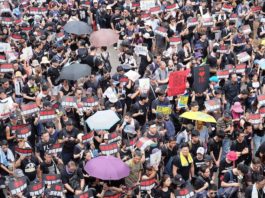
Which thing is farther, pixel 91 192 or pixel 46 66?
Result: pixel 46 66

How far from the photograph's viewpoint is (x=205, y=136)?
38.9 feet

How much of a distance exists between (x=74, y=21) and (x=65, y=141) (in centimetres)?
668

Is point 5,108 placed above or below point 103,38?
below

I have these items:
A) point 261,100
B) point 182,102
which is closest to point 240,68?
point 261,100

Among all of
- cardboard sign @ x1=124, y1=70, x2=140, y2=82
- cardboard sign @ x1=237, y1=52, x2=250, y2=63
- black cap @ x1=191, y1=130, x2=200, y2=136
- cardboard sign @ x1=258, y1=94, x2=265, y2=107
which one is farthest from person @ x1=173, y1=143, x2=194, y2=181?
cardboard sign @ x1=237, y1=52, x2=250, y2=63

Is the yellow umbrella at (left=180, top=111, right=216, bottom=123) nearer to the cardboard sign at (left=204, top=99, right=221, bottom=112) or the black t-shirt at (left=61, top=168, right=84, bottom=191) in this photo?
the cardboard sign at (left=204, top=99, right=221, bottom=112)

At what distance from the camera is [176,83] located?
13234 millimetres

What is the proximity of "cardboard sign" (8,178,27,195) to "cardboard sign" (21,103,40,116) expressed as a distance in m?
2.48

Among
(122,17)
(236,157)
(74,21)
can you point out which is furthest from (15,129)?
(122,17)

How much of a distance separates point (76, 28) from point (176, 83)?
476 cm

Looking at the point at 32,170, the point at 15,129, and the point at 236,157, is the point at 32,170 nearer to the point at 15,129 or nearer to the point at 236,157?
the point at 15,129

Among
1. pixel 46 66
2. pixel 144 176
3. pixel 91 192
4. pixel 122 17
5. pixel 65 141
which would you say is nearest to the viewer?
pixel 91 192

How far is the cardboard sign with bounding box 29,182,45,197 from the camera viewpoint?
9.90 m

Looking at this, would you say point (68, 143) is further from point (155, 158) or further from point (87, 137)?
point (155, 158)
